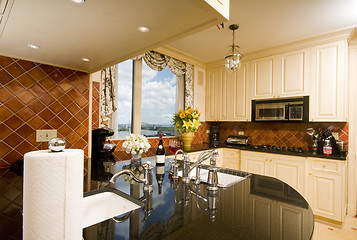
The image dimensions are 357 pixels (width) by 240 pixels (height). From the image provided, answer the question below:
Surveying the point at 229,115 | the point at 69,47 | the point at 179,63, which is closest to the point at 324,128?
the point at 229,115

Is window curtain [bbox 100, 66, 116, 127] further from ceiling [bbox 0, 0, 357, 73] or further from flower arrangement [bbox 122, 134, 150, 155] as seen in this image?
flower arrangement [bbox 122, 134, 150, 155]

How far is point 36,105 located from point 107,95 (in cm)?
91

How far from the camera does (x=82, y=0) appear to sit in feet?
2.51

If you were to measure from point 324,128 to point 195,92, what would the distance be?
6.99 feet

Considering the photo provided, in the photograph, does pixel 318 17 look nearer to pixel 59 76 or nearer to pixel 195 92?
pixel 195 92

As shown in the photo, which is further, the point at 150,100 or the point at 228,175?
the point at 150,100

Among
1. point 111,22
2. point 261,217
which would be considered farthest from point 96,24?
point 261,217

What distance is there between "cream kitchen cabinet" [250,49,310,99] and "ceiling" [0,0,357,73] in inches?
26.8

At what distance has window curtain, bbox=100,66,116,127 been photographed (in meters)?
2.40

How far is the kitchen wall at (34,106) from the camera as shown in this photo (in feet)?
4.80

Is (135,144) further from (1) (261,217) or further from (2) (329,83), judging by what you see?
(2) (329,83)

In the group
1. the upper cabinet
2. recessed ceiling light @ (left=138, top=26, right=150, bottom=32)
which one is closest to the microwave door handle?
the upper cabinet

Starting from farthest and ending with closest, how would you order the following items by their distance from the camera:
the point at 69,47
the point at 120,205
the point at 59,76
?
1. the point at 59,76
2. the point at 69,47
3. the point at 120,205

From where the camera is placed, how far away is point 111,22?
0.95m
